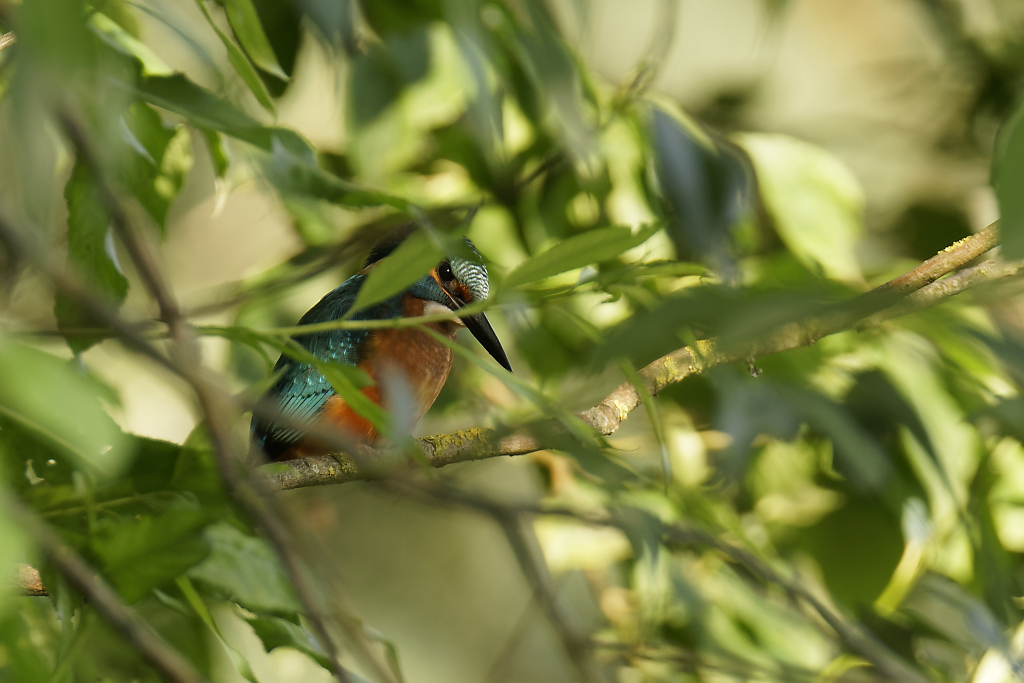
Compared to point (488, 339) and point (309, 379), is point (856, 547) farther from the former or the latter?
point (309, 379)

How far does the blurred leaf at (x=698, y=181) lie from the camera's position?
84 cm

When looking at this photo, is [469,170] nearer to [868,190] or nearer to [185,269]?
[185,269]

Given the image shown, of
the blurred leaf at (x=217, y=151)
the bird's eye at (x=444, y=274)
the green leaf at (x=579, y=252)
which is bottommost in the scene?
the bird's eye at (x=444, y=274)

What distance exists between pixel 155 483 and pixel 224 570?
0.08 m

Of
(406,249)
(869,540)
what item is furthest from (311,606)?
(869,540)

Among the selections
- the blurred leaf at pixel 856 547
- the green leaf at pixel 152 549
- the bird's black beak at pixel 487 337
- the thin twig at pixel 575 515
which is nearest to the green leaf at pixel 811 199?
the blurred leaf at pixel 856 547

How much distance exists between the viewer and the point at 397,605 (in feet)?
6.93

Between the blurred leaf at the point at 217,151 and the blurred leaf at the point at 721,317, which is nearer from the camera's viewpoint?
the blurred leaf at the point at 721,317

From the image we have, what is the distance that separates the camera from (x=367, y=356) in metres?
1.22

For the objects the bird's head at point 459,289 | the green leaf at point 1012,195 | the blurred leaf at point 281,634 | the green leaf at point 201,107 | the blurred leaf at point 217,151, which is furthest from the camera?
the bird's head at point 459,289

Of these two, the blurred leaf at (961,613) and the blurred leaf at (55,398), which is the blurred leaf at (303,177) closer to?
the blurred leaf at (55,398)

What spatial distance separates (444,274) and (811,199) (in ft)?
1.80

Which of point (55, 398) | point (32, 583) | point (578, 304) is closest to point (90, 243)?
point (32, 583)

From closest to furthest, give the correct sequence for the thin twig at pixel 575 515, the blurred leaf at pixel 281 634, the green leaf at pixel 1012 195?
1. the green leaf at pixel 1012 195
2. the thin twig at pixel 575 515
3. the blurred leaf at pixel 281 634
